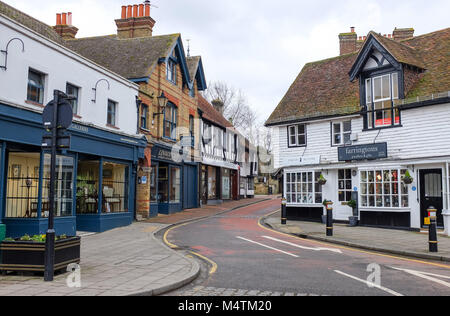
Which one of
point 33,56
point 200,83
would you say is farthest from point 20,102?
point 200,83

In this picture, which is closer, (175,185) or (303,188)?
(303,188)

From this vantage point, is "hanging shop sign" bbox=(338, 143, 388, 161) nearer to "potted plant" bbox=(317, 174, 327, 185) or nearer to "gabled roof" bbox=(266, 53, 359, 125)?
"potted plant" bbox=(317, 174, 327, 185)

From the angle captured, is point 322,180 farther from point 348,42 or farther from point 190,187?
point 190,187

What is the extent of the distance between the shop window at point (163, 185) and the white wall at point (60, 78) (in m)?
4.72

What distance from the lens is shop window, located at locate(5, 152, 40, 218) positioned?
42.4 feet

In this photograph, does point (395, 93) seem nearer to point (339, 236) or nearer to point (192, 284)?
point (339, 236)

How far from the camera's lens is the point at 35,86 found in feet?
44.0

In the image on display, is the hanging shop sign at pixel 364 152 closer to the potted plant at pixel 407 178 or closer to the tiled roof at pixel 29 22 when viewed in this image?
the potted plant at pixel 407 178

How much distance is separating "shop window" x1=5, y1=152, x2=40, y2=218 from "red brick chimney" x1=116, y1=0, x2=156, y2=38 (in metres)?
14.4

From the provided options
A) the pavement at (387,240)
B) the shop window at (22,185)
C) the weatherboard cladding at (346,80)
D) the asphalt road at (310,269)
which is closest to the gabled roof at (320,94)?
the weatherboard cladding at (346,80)

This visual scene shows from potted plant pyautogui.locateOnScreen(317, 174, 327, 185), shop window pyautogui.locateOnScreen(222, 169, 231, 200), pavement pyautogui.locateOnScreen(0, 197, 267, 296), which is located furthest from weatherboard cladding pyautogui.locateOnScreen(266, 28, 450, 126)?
shop window pyautogui.locateOnScreen(222, 169, 231, 200)

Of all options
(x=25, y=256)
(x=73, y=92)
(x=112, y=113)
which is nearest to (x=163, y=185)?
(x=112, y=113)

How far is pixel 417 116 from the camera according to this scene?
17.2 meters

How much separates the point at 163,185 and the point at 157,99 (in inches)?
197
